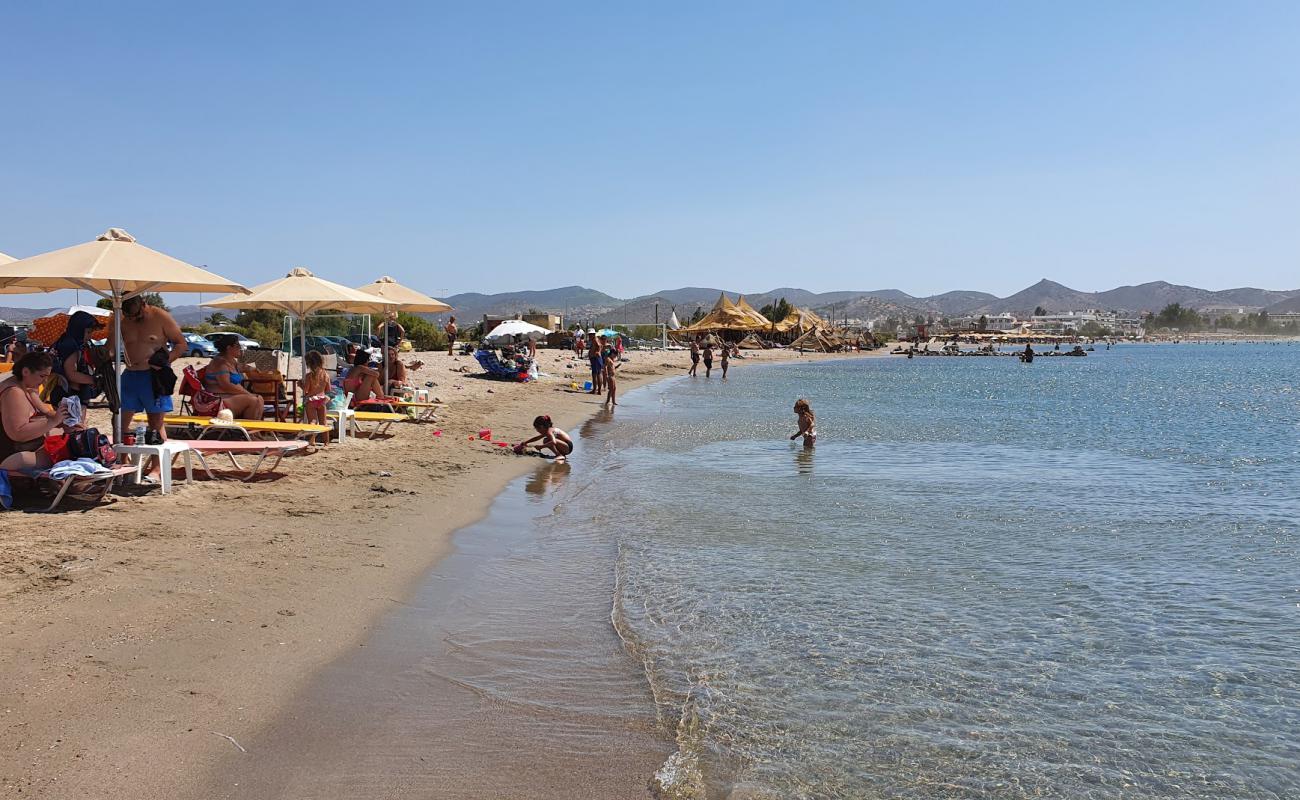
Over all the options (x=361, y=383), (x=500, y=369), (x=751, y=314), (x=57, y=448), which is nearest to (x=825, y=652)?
(x=57, y=448)

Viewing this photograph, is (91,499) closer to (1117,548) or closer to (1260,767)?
(1260,767)

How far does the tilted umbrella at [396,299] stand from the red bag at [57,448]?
8.54 metres

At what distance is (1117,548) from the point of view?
896cm

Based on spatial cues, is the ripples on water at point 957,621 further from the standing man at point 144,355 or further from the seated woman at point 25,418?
the seated woman at point 25,418

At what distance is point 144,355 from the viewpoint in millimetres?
8391

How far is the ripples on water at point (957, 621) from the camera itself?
4.21 m

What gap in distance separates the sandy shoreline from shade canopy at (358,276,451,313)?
662cm

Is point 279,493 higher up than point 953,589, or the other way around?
point 279,493

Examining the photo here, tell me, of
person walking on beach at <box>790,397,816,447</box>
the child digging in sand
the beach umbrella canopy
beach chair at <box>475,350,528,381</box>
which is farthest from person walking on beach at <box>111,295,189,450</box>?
the beach umbrella canopy

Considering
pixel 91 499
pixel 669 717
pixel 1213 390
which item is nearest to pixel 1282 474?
pixel 669 717

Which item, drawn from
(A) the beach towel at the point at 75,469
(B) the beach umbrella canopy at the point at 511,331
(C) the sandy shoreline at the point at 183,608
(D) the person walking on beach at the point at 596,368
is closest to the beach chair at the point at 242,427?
(C) the sandy shoreline at the point at 183,608

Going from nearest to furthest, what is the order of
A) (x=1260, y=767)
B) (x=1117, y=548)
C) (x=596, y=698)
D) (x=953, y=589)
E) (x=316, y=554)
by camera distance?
(x=1260, y=767) → (x=596, y=698) → (x=316, y=554) → (x=953, y=589) → (x=1117, y=548)

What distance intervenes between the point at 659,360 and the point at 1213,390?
1111 inches

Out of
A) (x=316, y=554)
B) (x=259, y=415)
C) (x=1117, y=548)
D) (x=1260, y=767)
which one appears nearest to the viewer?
(x=1260, y=767)
